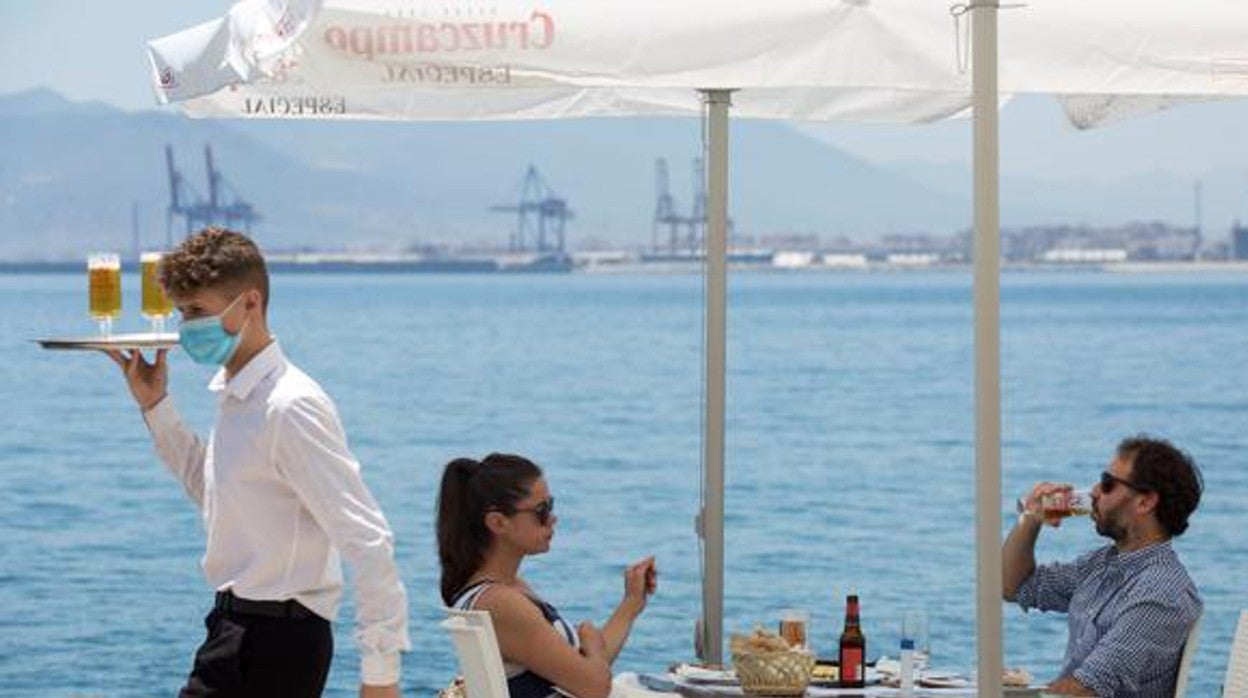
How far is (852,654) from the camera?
16.8 feet

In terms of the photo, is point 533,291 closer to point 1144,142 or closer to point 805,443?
point 1144,142

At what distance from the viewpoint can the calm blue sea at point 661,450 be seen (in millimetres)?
24938

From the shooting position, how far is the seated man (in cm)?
521

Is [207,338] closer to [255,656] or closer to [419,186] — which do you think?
[255,656]

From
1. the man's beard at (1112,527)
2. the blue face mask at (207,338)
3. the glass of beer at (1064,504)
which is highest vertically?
the blue face mask at (207,338)

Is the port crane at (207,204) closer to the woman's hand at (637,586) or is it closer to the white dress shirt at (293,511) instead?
the woman's hand at (637,586)

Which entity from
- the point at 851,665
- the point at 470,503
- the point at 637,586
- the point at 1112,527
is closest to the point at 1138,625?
the point at 1112,527

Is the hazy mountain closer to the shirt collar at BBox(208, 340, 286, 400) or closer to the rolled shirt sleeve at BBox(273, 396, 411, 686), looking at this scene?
the shirt collar at BBox(208, 340, 286, 400)

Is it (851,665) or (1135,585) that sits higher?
(1135,585)

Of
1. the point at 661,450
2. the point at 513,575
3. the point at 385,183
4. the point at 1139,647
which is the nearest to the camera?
the point at 513,575

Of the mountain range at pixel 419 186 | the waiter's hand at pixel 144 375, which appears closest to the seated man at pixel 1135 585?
the waiter's hand at pixel 144 375

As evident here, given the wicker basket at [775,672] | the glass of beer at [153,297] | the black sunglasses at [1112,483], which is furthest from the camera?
the black sunglasses at [1112,483]

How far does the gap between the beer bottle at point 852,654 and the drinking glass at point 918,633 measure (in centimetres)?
8

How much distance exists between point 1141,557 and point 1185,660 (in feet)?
0.70
